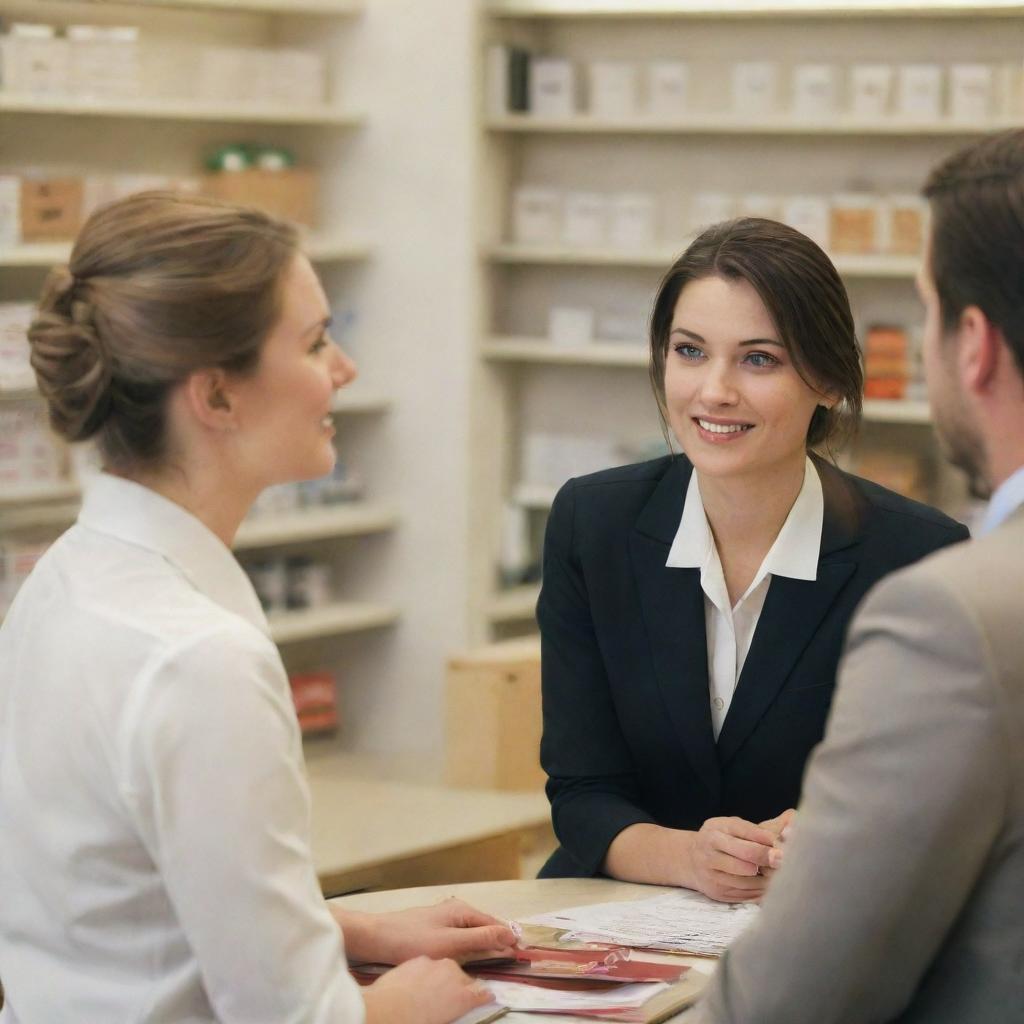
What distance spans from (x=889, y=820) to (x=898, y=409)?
3537 millimetres

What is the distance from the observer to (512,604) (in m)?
5.12

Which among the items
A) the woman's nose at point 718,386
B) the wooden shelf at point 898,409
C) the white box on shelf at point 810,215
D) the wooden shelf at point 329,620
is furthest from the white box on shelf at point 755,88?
the woman's nose at point 718,386

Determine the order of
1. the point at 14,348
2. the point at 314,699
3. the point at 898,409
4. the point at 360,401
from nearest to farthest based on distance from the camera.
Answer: the point at 14,348 → the point at 898,409 → the point at 360,401 → the point at 314,699

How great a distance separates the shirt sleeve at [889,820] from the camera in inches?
45.9

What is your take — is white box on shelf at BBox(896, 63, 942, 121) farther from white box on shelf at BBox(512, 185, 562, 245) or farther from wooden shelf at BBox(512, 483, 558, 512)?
wooden shelf at BBox(512, 483, 558, 512)

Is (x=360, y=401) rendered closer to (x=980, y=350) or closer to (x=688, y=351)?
(x=688, y=351)

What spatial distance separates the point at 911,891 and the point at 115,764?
63 cm

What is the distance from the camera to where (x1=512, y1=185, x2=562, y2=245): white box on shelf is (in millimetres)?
5023

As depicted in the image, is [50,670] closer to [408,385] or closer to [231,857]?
[231,857]

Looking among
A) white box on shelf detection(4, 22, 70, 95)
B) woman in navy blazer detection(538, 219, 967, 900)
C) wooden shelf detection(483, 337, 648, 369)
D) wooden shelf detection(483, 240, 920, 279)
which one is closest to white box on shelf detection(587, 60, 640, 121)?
wooden shelf detection(483, 240, 920, 279)

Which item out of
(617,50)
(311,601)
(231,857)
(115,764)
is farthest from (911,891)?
(617,50)

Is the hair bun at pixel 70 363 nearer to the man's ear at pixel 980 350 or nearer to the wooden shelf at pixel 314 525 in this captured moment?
the man's ear at pixel 980 350

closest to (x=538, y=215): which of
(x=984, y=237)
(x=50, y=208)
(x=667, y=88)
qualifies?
(x=667, y=88)

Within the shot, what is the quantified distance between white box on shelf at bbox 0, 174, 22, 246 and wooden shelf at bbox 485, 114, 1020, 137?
4.75 feet
